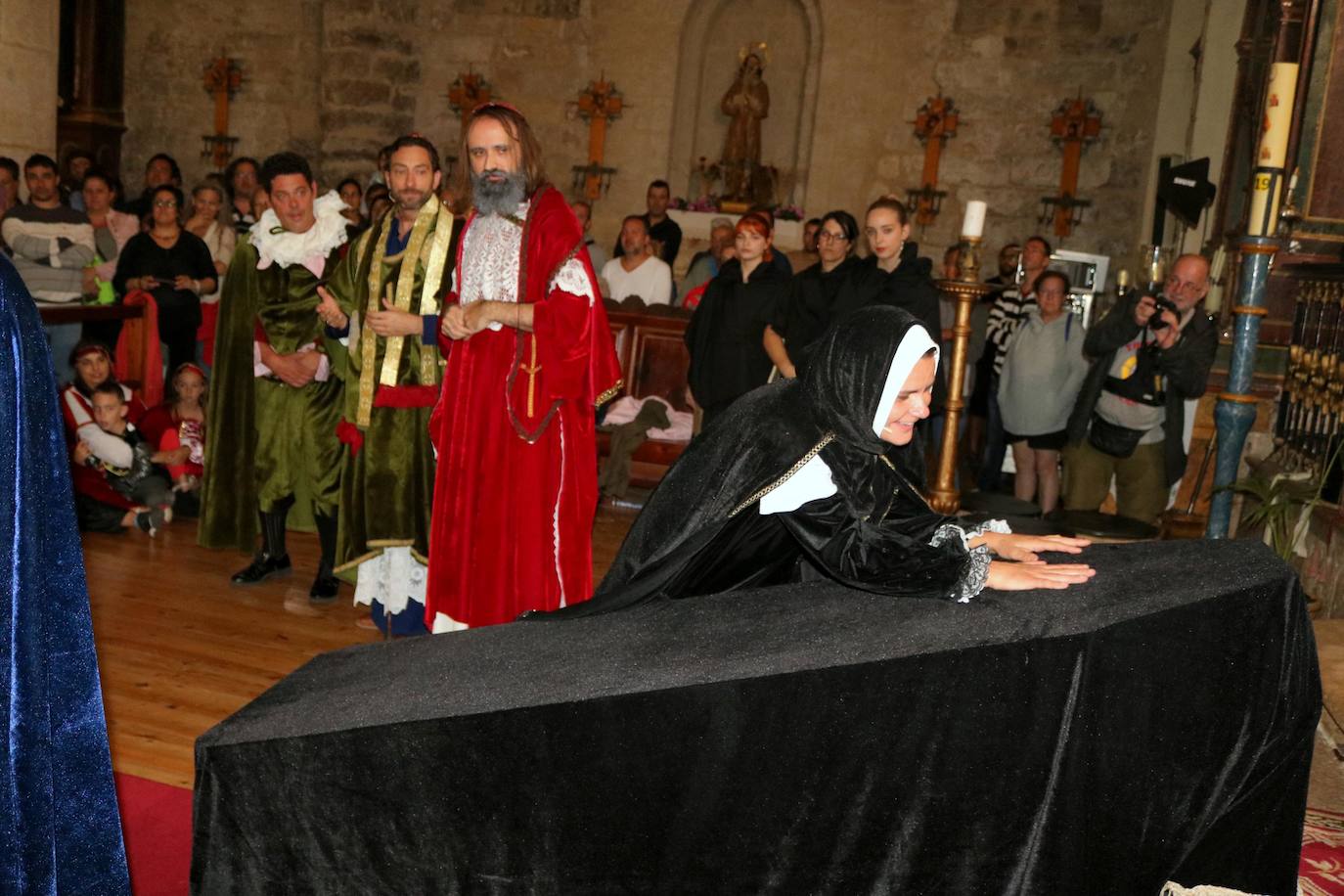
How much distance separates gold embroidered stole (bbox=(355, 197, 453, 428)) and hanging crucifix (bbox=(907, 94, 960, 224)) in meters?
8.70

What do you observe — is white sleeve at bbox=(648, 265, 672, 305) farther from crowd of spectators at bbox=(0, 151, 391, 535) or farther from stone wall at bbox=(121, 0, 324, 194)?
stone wall at bbox=(121, 0, 324, 194)

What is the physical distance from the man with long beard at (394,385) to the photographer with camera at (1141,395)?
312cm

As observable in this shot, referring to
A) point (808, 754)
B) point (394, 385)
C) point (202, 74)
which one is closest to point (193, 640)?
point (394, 385)

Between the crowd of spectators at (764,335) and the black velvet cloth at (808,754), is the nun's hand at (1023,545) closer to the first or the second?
the black velvet cloth at (808,754)

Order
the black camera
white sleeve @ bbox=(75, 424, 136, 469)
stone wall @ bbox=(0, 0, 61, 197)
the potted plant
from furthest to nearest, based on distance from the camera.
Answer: stone wall @ bbox=(0, 0, 61, 197), white sleeve @ bbox=(75, 424, 136, 469), the black camera, the potted plant

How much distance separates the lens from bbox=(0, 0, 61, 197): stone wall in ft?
24.1

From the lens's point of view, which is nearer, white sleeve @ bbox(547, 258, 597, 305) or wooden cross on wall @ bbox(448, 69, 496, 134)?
white sleeve @ bbox(547, 258, 597, 305)

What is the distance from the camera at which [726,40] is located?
13.6 m

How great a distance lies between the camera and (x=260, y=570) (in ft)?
17.8

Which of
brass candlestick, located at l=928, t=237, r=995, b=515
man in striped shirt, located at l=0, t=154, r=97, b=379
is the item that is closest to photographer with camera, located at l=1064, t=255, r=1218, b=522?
brass candlestick, located at l=928, t=237, r=995, b=515

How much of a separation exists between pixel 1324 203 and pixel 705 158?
8.40 meters

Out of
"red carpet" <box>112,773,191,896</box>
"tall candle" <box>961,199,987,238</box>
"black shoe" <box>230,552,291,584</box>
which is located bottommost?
"red carpet" <box>112,773,191,896</box>

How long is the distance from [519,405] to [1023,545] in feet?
6.39

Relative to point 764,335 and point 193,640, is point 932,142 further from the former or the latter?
point 193,640
